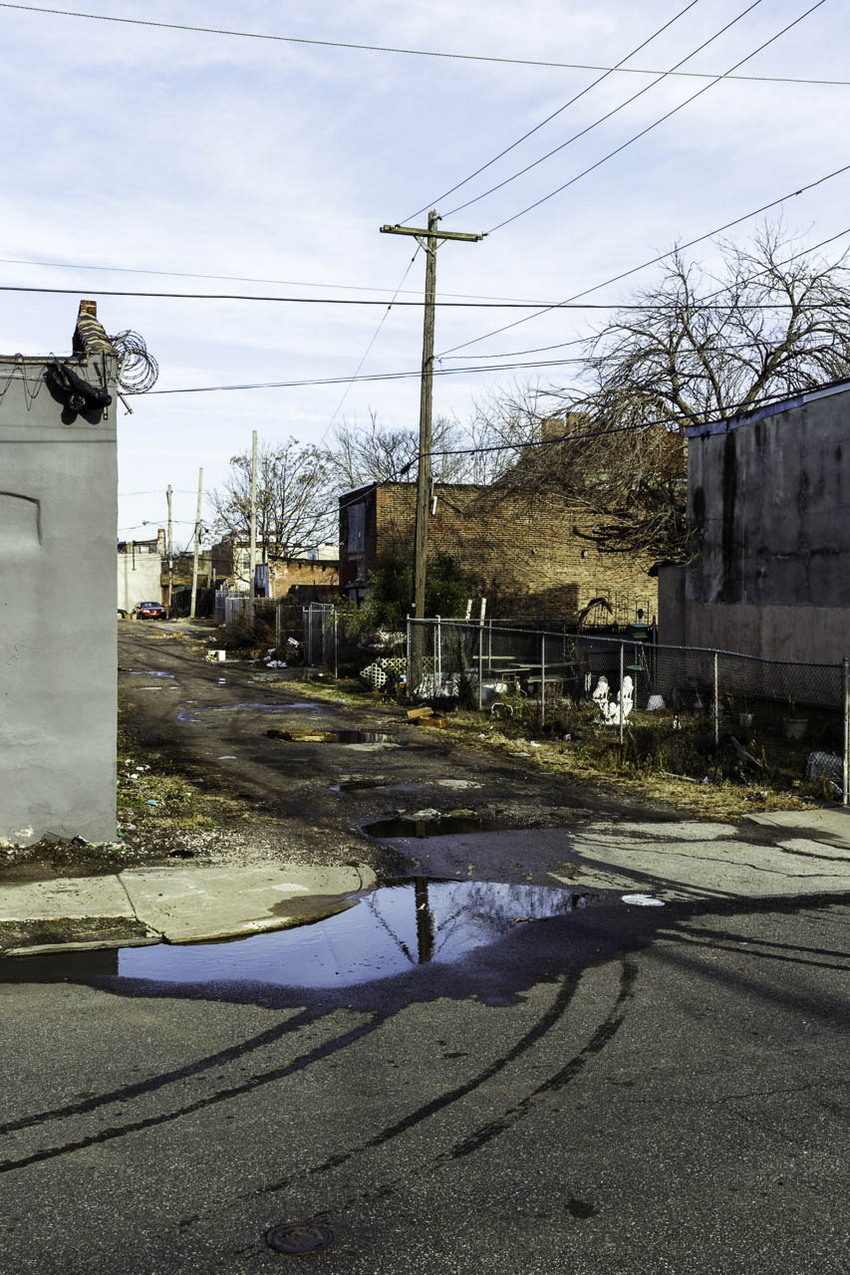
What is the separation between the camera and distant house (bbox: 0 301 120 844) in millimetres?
9734

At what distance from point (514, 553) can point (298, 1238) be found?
38.6 m

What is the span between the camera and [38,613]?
32.4ft

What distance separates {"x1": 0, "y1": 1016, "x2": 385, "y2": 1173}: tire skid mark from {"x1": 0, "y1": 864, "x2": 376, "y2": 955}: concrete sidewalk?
2.24 metres

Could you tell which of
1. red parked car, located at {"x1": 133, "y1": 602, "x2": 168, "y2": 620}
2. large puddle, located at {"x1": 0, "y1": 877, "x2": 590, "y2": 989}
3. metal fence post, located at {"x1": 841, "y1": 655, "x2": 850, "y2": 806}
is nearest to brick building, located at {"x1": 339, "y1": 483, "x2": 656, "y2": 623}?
metal fence post, located at {"x1": 841, "y1": 655, "x2": 850, "y2": 806}

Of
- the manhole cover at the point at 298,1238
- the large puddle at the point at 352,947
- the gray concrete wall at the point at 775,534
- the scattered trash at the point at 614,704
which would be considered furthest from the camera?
the gray concrete wall at the point at 775,534

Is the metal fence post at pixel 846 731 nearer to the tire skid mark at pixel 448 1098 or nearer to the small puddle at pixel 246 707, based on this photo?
the tire skid mark at pixel 448 1098

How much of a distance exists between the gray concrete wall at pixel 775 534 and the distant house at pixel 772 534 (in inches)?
0.7

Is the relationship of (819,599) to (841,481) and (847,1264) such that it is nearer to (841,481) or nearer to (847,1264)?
(841,481)

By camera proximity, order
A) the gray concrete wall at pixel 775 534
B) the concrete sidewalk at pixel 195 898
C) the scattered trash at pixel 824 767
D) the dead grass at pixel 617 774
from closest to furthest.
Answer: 1. the concrete sidewalk at pixel 195 898
2. the dead grass at pixel 617 774
3. the scattered trash at pixel 824 767
4. the gray concrete wall at pixel 775 534

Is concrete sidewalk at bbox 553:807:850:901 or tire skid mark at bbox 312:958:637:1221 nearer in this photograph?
tire skid mark at bbox 312:958:637:1221

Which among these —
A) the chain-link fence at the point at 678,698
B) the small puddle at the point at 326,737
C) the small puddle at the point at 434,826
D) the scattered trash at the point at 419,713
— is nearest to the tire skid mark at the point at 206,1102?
the small puddle at the point at 434,826

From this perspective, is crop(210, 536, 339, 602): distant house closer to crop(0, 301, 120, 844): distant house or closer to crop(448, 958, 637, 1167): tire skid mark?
crop(0, 301, 120, 844): distant house

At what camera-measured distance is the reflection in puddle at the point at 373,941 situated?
6.95m

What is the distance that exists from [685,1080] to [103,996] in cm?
341
